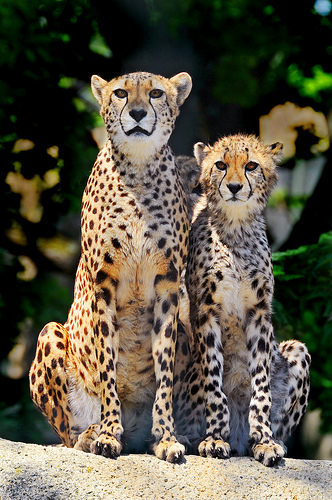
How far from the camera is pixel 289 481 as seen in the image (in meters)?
3.66

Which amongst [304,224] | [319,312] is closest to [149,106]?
[319,312]

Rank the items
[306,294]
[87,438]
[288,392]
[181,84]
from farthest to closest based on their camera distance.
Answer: [306,294] < [288,392] < [181,84] < [87,438]

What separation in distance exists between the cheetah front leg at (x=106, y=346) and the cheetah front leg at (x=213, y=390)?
1.53ft

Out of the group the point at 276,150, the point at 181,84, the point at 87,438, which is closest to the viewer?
the point at 87,438

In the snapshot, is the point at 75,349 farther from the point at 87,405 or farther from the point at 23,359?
the point at 23,359

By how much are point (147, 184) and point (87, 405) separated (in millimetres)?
1276

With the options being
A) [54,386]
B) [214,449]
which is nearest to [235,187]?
[214,449]

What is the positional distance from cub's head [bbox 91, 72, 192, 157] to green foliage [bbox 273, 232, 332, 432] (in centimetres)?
220

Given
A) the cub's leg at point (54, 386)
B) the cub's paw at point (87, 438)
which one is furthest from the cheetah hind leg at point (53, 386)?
the cub's paw at point (87, 438)

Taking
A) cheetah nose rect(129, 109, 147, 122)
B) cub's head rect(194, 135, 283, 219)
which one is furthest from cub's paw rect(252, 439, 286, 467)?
cheetah nose rect(129, 109, 147, 122)

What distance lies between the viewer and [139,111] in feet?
13.0

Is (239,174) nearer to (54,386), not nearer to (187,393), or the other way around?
(187,393)

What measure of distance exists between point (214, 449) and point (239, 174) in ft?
4.83

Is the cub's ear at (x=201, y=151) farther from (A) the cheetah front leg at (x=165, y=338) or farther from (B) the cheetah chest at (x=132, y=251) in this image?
(A) the cheetah front leg at (x=165, y=338)
